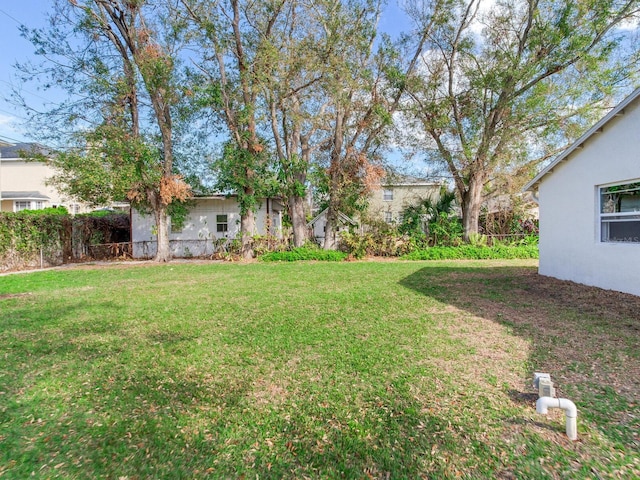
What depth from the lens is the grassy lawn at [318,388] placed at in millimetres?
2301

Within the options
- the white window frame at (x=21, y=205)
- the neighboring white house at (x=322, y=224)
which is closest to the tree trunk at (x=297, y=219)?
the neighboring white house at (x=322, y=224)

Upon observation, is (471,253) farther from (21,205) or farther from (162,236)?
(21,205)

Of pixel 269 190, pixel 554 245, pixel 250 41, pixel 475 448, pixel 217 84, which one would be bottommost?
pixel 475 448

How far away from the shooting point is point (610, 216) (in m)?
7.39

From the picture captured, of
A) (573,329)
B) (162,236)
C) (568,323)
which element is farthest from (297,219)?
(573,329)

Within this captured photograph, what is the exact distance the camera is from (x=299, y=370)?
12.1 ft

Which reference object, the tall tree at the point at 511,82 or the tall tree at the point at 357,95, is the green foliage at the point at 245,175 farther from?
the tall tree at the point at 511,82

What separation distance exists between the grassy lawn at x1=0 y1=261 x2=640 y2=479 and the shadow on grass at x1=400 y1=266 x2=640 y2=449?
0.09 ft

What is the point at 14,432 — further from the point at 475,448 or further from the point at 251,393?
the point at 475,448

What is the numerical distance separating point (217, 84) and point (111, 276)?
29.1 feet

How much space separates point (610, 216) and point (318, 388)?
25.6 ft

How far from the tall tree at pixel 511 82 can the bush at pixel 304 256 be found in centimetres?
733

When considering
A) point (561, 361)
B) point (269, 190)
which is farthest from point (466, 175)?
point (561, 361)

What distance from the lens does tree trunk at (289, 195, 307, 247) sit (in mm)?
16547
